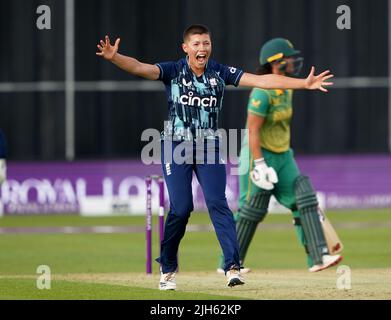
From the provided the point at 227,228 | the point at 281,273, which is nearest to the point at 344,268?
the point at 281,273

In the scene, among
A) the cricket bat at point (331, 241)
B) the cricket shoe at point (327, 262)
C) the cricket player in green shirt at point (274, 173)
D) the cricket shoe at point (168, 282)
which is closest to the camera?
the cricket shoe at point (168, 282)

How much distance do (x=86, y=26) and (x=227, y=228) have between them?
16.0 metres

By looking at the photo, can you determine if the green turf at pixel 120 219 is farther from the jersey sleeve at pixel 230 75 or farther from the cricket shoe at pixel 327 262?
the jersey sleeve at pixel 230 75

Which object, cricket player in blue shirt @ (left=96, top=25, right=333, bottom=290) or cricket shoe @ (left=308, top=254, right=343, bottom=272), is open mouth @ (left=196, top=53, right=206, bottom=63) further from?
cricket shoe @ (left=308, top=254, right=343, bottom=272)

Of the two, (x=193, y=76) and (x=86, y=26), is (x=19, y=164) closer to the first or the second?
(x=86, y=26)

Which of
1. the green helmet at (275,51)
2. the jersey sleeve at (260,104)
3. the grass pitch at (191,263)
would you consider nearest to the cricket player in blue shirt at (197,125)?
the grass pitch at (191,263)

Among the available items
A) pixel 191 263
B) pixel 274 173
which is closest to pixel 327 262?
pixel 274 173

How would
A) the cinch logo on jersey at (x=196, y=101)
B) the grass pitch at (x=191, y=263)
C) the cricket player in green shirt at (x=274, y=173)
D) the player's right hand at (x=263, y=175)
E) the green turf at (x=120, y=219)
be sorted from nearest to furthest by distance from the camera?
1. the cinch logo on jersey at (x=196, y=101)
2. the grass pitch at (x=191, y=263)
3. the player's right hand at (x=263, y=175)
4. the cricket player in green shirt at (x=274, y=173)
5. the green turf at (x=120, y=219)

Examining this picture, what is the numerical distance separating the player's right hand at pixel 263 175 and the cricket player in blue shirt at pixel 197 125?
2.37 meters

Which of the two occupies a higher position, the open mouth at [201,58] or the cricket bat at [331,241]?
the open mouth at [201,58]

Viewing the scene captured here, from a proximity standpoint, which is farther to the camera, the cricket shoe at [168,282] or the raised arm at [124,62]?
Answer: the cricket shoe at [168,282]

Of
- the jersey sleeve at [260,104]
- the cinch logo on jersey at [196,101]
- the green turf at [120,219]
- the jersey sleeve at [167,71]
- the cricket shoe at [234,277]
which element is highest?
the jersey sleeve at [167,71]

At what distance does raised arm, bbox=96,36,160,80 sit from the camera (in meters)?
11.3

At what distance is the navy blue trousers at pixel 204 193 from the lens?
1153cm
